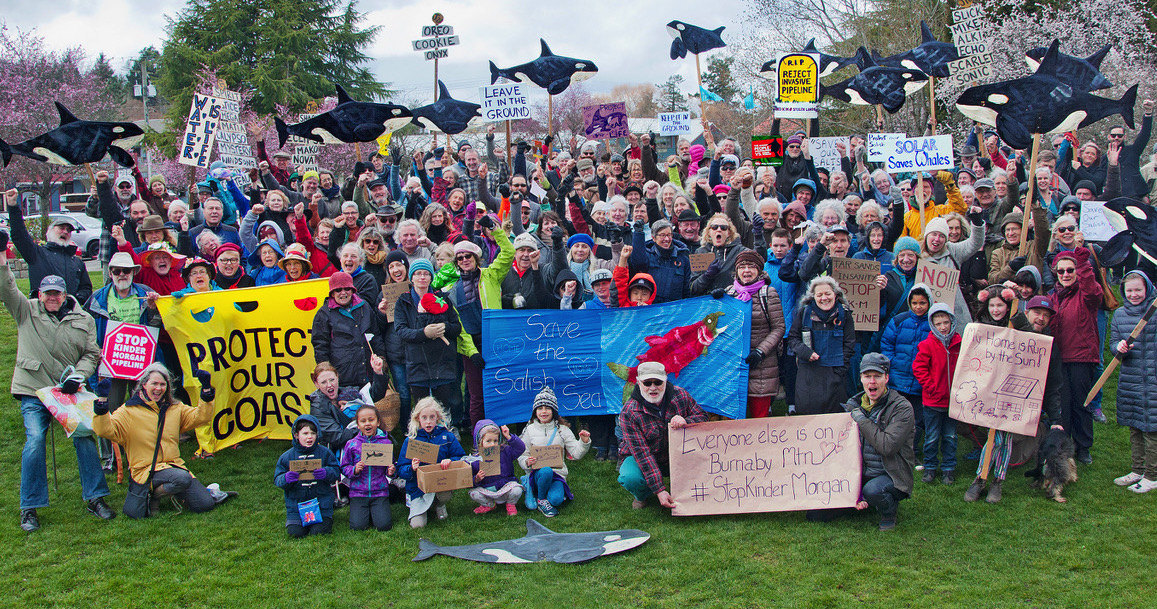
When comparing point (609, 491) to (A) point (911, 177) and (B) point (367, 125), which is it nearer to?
(B) point (367, 125)

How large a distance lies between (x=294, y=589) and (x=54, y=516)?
2.76 metres

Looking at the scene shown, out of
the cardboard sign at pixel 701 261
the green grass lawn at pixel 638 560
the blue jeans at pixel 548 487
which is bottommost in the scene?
the green grass lawn at pixel 638 560

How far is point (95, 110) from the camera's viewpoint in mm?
36781

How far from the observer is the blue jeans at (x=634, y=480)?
23.6 feet

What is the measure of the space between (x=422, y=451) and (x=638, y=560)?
1977 mm

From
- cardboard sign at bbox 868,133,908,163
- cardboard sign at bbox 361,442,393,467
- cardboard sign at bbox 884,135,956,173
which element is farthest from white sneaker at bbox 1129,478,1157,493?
cardboard sign at bbox 361,442,393,467

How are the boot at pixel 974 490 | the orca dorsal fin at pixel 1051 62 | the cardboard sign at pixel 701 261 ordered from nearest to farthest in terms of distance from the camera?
1. the boot at pixel 974 490
2. the orca dorsal fin at pixel 1051 62
3. the cardboard sign at pixel 701 261

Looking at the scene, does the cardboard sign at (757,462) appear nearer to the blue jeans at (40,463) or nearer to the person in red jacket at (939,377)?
the person in red jacket at (939,377)

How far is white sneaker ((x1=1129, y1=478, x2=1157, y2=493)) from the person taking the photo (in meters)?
7.29

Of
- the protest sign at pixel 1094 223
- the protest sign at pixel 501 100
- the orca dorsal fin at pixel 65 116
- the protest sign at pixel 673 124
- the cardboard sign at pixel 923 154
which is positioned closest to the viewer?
the protest sign at pixel 1094 223

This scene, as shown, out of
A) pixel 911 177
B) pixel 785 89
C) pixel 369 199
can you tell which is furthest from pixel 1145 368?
pixel 369 199

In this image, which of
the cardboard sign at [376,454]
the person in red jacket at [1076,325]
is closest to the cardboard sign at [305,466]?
the cardboard sign at [376,454]

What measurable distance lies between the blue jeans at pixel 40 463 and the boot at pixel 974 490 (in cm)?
713

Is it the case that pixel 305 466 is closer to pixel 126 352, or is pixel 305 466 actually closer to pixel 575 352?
pixel 126 352
